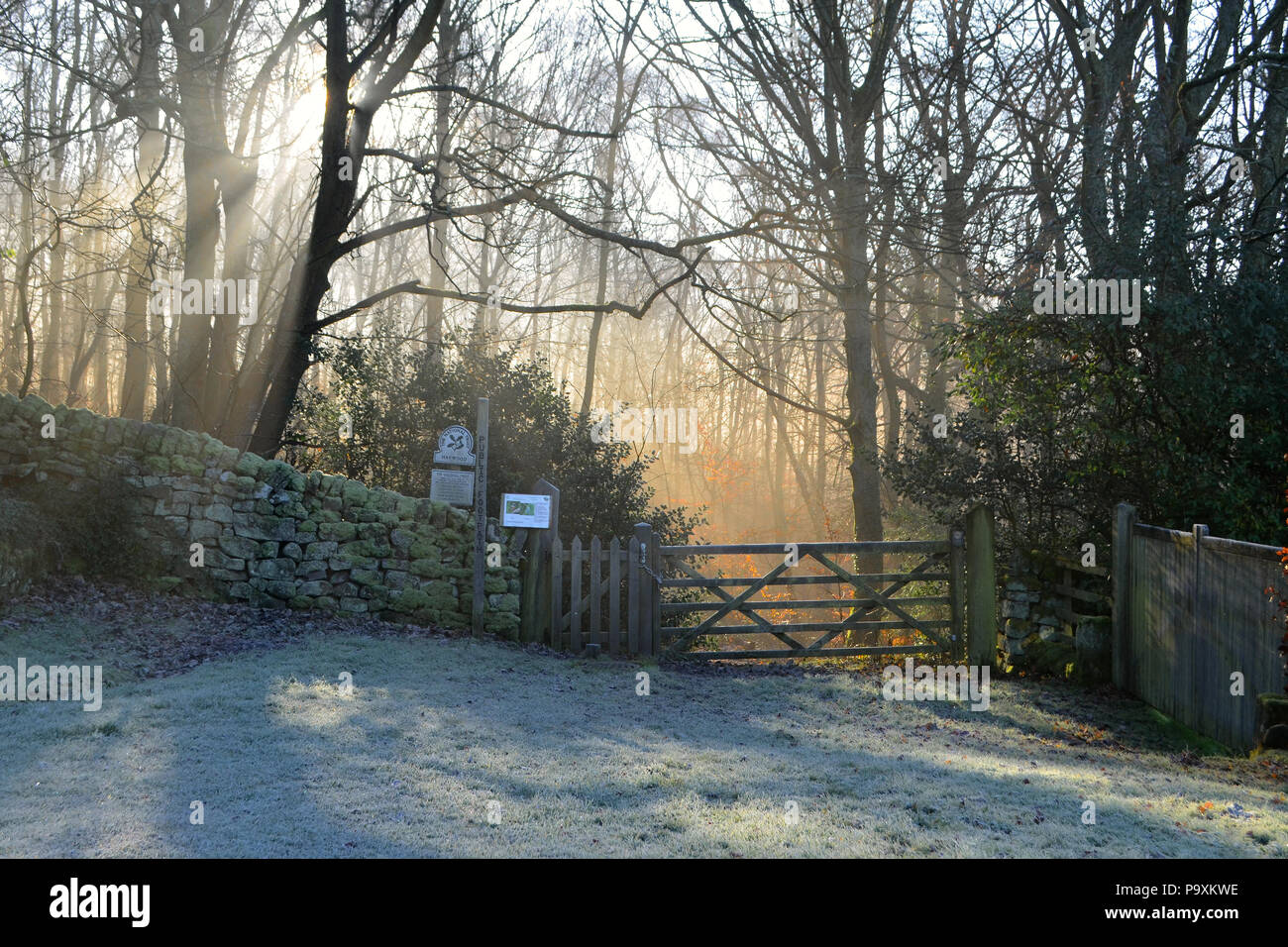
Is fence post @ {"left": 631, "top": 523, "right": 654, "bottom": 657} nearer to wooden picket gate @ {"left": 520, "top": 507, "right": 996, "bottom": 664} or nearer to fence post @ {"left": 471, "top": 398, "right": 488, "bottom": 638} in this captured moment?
wooden picket gate @ {"left": 520, "top": 507, "right": 996, "bottom": 664}

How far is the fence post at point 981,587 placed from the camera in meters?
10.5

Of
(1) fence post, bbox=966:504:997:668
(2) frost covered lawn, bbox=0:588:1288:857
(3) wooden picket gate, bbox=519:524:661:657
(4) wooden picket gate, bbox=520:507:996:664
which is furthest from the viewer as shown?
(3) wooden picket gate, bbox=519:524:661:657

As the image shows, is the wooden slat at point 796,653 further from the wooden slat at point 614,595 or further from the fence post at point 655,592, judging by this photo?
the wooden slat at point 614,595

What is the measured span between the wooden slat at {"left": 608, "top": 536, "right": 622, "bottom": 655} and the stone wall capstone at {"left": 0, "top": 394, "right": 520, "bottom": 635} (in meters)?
1.12

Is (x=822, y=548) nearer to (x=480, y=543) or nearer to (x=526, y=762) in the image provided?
(x=480, y=543)

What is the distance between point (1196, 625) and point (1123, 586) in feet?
4.89

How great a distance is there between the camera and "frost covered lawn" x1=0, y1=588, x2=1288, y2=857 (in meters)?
4.52

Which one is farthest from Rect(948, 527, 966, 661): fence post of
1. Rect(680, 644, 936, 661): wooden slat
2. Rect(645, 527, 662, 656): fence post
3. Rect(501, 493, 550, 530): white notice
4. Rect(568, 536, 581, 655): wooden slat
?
Rect(501, 493, 550, 530): white notice

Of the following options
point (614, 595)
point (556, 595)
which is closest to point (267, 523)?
point (556, 595)

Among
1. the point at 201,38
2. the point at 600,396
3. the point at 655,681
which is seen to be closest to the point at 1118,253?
the point at 655,681

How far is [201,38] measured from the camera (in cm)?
1378

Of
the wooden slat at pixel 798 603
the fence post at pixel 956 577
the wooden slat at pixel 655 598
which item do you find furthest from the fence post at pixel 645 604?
the fence post at pixel 956 577

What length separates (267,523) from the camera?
10328 mm

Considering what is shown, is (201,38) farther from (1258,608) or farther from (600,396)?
(600,396)
